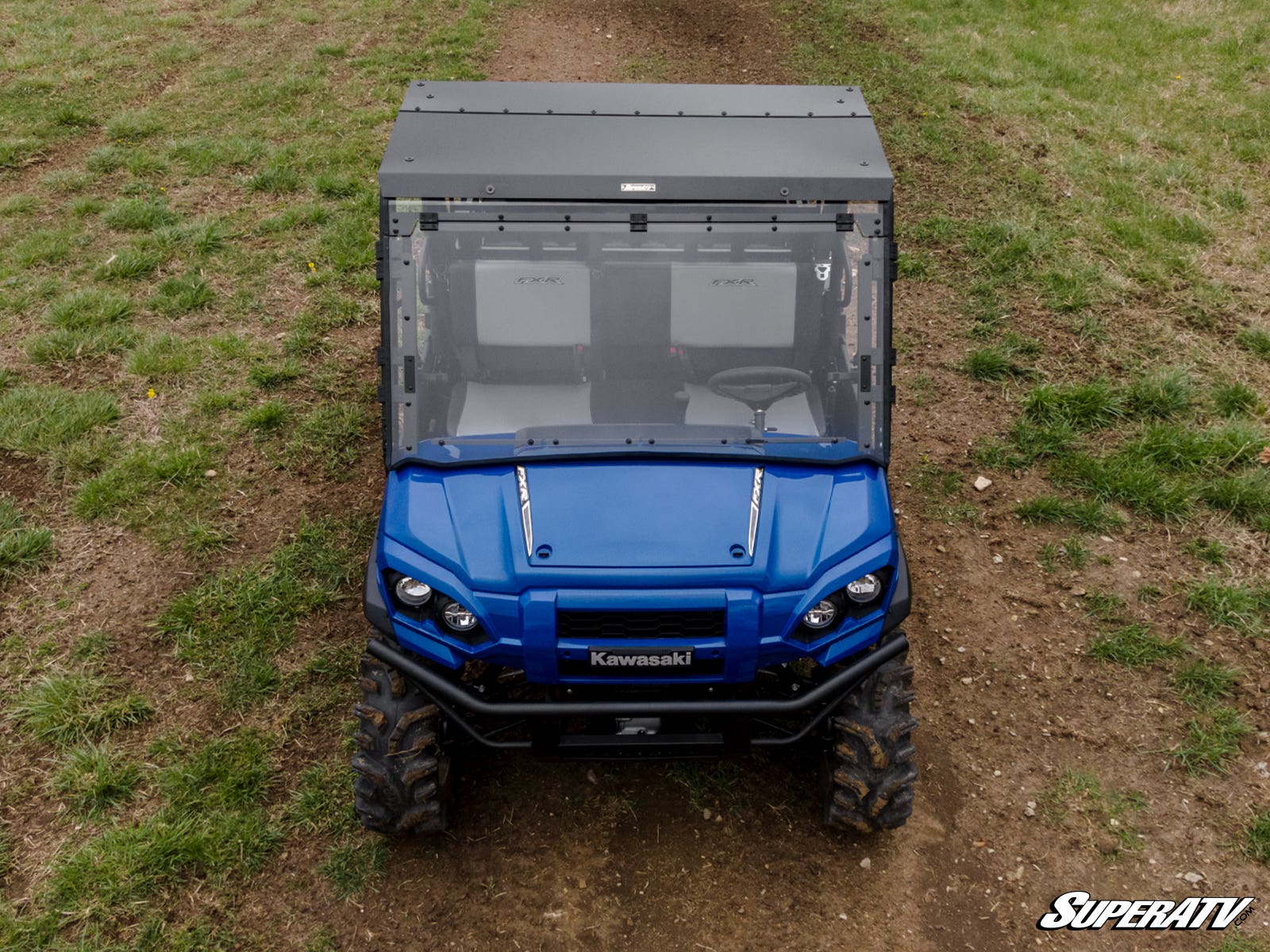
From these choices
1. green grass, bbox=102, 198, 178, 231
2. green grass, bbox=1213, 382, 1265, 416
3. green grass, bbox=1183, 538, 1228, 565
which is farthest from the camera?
green grass, bbox=102, 198, 178, 231

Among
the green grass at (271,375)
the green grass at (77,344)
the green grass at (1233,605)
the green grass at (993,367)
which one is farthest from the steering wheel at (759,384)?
the green grass at (77,344)

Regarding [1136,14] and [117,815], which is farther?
[1136,14]

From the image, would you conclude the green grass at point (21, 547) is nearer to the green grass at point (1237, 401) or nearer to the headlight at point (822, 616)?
the headlight at point (822, 616)

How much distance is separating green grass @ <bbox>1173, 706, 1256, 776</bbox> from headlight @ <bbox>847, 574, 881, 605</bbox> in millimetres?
1671

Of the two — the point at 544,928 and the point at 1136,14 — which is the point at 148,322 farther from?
the point at 1136,14

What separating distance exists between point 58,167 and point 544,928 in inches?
288

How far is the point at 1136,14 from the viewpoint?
35.1 feet

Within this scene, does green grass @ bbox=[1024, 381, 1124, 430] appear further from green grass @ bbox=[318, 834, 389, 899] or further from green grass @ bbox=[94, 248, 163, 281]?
green grass @ bbox=[94, 248, 163, 281]

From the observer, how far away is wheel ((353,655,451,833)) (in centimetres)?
350

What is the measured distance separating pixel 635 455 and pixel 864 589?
0.85 m

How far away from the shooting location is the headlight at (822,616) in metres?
3.37

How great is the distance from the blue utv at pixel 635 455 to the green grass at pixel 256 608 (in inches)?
42.3

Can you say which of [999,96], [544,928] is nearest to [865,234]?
[544,928]

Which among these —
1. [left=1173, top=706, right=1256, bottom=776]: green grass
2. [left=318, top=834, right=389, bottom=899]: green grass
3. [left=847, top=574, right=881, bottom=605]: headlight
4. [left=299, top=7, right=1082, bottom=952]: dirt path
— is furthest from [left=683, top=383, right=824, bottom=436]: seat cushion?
[left=1173, top=706, right=1256, bottom=776]: green grass
